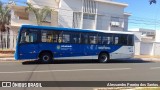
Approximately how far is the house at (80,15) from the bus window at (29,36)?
1444 cm

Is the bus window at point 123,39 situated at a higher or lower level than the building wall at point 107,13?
lower

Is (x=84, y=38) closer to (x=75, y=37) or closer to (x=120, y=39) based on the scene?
(x=75, y=37)

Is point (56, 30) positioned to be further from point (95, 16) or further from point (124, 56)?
point (95, 16)

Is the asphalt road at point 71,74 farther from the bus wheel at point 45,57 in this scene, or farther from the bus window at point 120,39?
the bus window at point 120,39

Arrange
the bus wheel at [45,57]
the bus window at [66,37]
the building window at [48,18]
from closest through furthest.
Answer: the bus wheel at [45,57]
the bus window at [66,37]
the building window at [48,18]

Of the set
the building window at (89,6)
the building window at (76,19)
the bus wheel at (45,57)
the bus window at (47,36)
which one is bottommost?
the bus wheel at (45,57)

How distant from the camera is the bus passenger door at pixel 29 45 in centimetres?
1920

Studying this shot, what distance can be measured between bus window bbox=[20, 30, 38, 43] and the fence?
41.9ft

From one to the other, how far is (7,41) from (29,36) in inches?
522

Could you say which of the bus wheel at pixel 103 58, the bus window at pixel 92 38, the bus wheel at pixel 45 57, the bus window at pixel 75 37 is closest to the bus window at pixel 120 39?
the bus wheel at pixel 103 58

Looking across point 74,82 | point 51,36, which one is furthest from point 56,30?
point 74,82

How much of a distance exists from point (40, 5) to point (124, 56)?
15.9 m

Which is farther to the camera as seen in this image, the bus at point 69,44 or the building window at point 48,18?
the building window at point 48,18

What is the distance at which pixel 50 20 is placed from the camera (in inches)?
1447
